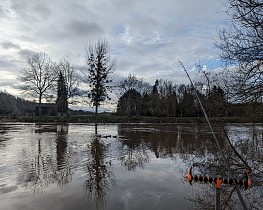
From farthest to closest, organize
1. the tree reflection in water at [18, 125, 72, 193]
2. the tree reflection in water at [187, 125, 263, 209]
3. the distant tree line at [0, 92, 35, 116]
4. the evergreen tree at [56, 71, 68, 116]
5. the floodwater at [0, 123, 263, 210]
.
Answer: the distant tree line at [0, 92, 35, 116]
the evergreen tree at [56, 71, 68, 116]
the tree reflection in water at [18, 125, 72, 193]
the tree reflection in water at [187, 125, 263, 209]
the floodwater at [0, 123, 263, 210]

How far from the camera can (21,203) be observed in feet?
22.2

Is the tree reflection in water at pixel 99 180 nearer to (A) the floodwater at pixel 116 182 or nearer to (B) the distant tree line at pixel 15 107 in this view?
(A) the floodwater at pixel 116 182

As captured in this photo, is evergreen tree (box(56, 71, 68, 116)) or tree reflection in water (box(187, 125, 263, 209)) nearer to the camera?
tree reflection in water (box(187, 125, 263, 209))

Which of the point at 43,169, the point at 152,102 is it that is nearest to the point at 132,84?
the point at 152,102

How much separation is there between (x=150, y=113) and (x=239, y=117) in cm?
5652

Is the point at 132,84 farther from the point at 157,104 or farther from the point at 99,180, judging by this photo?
the point at 99,180

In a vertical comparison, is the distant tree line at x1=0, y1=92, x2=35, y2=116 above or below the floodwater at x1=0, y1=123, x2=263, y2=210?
above

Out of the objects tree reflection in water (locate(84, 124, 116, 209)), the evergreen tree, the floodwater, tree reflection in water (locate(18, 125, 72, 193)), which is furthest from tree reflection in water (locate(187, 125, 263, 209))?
the evergreen tree

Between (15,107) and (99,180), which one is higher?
(15,107)

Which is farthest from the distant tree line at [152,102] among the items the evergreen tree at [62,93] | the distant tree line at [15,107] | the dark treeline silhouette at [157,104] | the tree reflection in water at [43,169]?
the tree reflection in water at [43,169]

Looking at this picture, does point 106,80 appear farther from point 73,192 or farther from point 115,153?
point 73,192

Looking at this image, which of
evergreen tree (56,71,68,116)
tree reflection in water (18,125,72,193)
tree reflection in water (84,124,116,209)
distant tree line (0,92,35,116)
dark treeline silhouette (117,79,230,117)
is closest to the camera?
tree reflection in water (84,124,116,209)

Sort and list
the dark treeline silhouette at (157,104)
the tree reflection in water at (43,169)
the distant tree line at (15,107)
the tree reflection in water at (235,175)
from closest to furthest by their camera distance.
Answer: the tree reflection in water at (235,175) → the tree reflection in water at (43,169) → the dark treeline silhouette at (157,104) → the distant tree line at (15,107)

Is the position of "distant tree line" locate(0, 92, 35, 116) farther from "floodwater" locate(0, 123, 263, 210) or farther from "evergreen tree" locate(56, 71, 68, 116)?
"floodwater" locate(0, 123, 263, 210)
